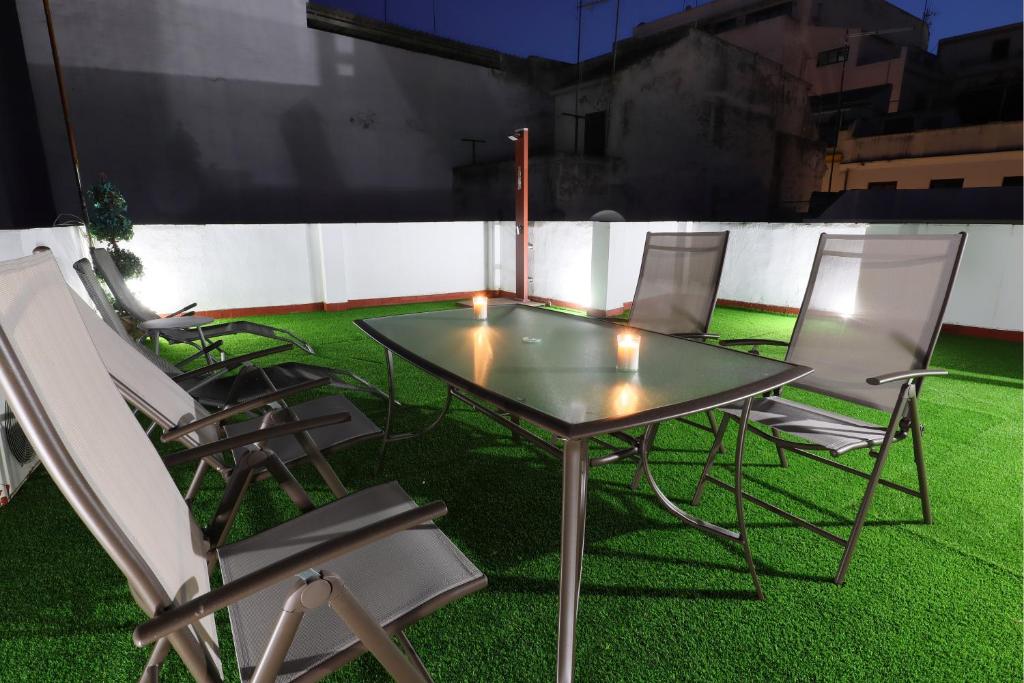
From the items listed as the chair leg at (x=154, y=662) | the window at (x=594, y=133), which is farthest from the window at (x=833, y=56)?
the chair leg at (x=154, y=662)

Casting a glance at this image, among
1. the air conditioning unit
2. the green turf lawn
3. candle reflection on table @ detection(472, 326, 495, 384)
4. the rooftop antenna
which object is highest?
the rooftop antenna

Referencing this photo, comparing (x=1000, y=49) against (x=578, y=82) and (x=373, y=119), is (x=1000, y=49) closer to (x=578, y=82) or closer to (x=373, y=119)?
(x=578, y=82)

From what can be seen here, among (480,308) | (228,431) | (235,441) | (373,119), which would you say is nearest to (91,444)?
(235,441)

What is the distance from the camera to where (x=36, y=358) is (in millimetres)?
822

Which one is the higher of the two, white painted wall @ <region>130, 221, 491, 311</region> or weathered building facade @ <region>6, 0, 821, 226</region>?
weathered building facade @ <region>6, 0, 821, 226</region>

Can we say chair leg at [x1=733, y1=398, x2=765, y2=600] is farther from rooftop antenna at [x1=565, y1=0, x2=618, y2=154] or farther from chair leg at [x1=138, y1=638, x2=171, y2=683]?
rooftop antenna at [x1=565, y1=0, x2=618, y2=154]

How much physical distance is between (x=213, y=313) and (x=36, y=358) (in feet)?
21.8

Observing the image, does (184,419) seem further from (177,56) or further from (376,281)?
(177,56)

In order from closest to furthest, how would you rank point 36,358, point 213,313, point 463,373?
1. point 36,358
2. point 463,373
3. point 213,313

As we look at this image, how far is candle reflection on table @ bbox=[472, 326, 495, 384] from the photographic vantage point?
5.44 ft

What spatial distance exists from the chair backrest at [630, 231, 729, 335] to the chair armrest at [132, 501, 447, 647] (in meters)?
2.10

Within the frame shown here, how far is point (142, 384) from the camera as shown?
1588 mm

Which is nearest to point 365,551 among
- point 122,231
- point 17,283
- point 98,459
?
point 98,459

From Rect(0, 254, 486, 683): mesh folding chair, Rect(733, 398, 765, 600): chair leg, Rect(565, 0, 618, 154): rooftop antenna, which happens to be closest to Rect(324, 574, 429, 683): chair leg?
Rect(0, 254, 486, 683): mesh folding chair
